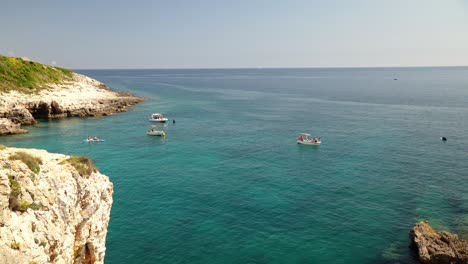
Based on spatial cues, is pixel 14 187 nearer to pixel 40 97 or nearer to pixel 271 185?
pixel 271 185

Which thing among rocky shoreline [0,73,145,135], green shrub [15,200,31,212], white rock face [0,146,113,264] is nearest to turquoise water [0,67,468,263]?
rocky shoreline [0,73,145,135]

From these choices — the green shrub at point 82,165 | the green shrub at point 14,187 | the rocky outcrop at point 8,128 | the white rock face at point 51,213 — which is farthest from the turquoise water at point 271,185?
the green shrub at point 14,187

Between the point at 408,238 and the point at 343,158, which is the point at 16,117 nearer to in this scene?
the point at 343,158

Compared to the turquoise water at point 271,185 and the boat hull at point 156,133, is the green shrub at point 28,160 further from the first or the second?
the boat hull at point 156,133

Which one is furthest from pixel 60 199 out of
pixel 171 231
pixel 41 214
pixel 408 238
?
pixel 408 238

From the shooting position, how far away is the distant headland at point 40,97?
265 feet

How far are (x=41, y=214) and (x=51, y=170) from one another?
271 cm

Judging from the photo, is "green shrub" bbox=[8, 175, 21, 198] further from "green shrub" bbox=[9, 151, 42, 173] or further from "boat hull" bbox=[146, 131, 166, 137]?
"boat hull" bbox=[146, 131, 166, 137]

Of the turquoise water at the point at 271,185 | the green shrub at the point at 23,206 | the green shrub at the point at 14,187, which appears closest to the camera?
the green shrub at the point at 14,187

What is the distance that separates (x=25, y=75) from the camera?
349 ft

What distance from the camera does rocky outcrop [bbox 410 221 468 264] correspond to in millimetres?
28406

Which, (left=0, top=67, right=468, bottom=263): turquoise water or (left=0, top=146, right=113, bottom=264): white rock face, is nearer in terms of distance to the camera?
(left=0, top=146, right=113, bottom=264): white rock face

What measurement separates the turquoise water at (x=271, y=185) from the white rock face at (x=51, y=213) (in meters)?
11.4

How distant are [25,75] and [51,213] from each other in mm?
110177
